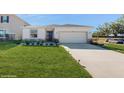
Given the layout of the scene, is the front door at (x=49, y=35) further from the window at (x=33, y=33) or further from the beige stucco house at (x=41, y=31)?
the window at (x=33, y=33)

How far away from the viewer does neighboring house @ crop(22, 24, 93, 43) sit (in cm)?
2489

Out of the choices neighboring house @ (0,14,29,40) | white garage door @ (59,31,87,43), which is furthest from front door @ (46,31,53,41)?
neighboring house @ (0,14,29,40)

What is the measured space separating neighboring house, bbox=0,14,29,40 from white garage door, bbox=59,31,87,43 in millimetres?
4039

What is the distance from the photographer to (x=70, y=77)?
8.34 metres

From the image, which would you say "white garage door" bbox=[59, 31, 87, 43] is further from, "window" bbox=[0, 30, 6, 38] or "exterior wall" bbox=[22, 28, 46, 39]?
"window" bbox=[0, 30, 6, 38]

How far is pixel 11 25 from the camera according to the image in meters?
24.1

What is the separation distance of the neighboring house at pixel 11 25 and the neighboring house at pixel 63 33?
78cm

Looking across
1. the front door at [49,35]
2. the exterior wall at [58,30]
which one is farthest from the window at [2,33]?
the front door at [49,35]

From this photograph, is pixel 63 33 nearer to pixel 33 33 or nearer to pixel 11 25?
pixel 33 33
